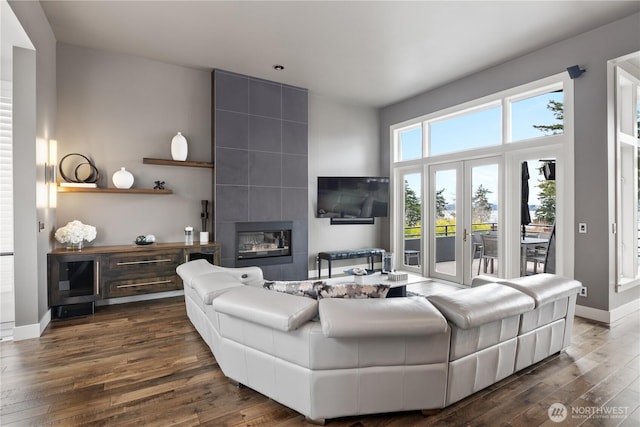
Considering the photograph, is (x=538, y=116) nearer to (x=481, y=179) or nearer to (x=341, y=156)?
(x=481, y=179)

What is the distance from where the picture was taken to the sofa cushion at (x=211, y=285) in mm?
2227

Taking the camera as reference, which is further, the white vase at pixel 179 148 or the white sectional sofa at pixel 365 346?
the white vase at pixel 179 148

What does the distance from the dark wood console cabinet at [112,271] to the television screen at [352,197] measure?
2.35 metres

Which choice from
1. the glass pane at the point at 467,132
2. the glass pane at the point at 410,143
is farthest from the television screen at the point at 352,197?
the glass pane at the point at 467,132

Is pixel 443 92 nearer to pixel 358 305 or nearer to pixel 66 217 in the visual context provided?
pixel 358 305

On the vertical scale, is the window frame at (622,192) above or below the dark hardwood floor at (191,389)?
above

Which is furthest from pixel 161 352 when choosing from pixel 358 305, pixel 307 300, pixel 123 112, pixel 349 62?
pixel 349 62

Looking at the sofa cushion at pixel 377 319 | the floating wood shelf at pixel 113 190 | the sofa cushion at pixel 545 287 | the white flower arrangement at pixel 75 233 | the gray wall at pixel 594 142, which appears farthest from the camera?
the floating wood shelf at pixel 113 190

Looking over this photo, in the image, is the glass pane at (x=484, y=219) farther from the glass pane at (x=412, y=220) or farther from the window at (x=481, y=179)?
the glass pane at (x=412, y=220)

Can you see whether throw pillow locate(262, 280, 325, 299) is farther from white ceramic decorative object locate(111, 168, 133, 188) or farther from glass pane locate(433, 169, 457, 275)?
glass pane locate(433, 169, 457, 275)

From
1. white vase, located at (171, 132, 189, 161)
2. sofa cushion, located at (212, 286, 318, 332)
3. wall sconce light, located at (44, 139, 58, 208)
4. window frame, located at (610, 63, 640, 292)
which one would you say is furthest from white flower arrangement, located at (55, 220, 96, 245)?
window frame, located at (610, 63, 640, 292)

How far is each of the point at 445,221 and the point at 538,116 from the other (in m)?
2.08

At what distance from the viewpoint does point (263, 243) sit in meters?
5.34

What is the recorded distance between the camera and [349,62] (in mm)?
4609
